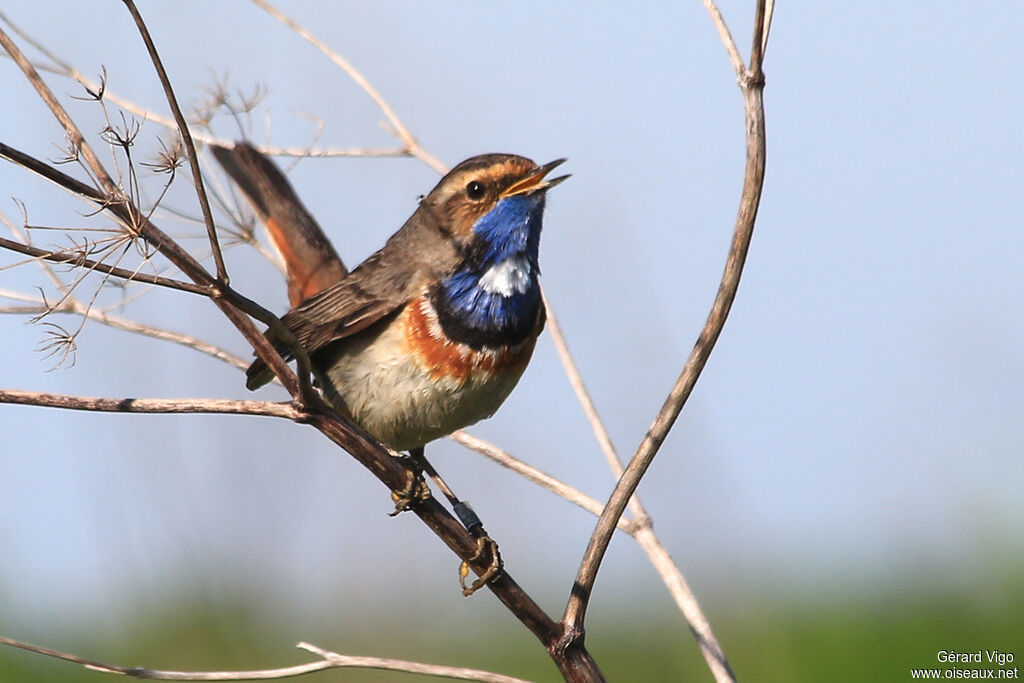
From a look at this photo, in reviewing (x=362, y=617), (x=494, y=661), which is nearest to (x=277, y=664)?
(x=362, y=617)

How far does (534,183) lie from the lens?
4.22 metres

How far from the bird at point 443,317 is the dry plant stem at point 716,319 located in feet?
5.41

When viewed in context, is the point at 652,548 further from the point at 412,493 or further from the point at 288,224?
the point at 288,224

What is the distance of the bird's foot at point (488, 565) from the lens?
279 centimetres

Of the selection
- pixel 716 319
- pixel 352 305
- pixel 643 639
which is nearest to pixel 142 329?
pixel 352 305

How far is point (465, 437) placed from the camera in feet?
12.6

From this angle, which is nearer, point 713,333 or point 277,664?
point 713,333

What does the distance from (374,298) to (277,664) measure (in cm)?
302

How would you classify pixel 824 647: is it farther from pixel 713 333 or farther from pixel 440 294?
pixel 713 333

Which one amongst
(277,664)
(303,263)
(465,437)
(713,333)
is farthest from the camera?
(277,664)

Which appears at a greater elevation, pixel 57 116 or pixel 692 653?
pixel 57 116

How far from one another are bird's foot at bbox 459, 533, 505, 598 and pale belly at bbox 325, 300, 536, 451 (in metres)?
0.50

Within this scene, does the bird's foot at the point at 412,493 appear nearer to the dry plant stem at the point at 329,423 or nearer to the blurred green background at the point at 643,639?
the dry plant stem at the point at 329,423

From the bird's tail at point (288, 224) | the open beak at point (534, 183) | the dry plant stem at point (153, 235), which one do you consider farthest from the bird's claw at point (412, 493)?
the bird's tail at point (288, 224)
